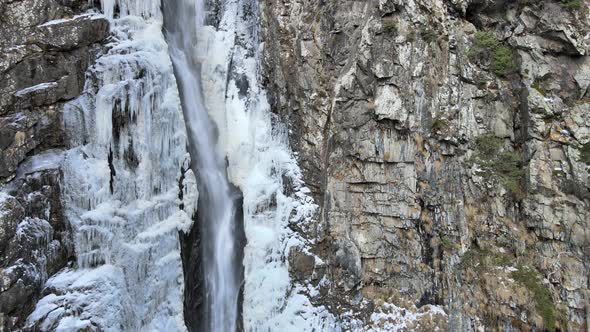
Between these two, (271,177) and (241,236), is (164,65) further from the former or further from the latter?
(241,236)

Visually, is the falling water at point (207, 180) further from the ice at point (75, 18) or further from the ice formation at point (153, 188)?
the ice at point (75, 18)

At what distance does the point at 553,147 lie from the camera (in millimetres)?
9516

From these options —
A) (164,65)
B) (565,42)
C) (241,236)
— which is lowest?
(241,236)

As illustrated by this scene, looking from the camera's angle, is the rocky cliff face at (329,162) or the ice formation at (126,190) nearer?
the ice formation at (126,190)

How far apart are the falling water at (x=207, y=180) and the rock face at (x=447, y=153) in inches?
67.3

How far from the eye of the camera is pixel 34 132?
346 inches

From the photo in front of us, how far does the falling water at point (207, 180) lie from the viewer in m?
10.1

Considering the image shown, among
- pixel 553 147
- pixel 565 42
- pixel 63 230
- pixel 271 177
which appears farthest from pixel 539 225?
pixel 63 230

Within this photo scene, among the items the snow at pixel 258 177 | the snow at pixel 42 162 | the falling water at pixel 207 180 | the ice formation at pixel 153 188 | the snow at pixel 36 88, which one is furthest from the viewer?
the falling water at pixel 207 180

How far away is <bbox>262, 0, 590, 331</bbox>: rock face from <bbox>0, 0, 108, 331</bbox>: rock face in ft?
17.2

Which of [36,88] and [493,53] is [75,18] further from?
[493,53]

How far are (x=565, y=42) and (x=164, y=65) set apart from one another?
9.26 meters

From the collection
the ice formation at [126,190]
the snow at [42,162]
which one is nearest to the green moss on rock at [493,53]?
the ice formation at [126,190]

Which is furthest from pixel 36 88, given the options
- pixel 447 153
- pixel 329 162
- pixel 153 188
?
pixel 447 153
